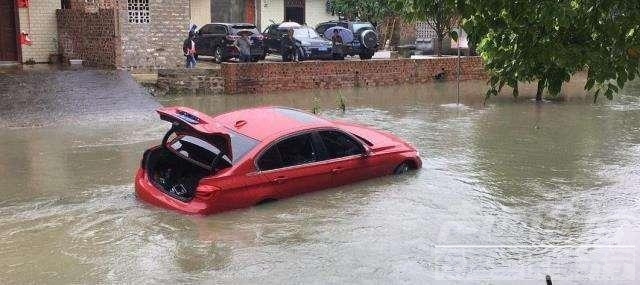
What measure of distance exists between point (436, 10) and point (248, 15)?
32.1 m

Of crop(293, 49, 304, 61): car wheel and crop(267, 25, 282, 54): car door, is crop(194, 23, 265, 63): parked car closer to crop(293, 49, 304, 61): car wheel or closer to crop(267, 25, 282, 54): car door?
crop(293, 49, 304, 61): car wheel

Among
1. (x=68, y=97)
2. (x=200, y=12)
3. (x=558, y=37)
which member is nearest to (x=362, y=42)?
(x=200, y=12)

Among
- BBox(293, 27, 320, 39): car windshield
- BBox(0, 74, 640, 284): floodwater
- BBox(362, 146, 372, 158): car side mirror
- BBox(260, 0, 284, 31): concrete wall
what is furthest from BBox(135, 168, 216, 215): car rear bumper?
BBox(260, 0, 284, 31): concrete wall

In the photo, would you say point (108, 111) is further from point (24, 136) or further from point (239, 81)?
point (239, 81)

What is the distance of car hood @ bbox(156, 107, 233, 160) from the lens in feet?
27.2

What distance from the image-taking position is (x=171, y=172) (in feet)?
29.5

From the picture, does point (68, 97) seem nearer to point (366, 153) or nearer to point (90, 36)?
point (90, 36)

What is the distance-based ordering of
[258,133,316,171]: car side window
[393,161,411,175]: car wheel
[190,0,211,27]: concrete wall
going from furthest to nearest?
[190,0,211,27]: concrete wall < [393,161,411,175]: car wheel < [258,133,316,171]: car side window

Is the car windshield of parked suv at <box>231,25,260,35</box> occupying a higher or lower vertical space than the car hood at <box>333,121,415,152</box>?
higher

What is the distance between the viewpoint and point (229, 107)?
19.2 m

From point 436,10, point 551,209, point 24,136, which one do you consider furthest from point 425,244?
point 24,136

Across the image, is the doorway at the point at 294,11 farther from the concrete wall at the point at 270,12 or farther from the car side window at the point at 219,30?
the car side window at the point at 219,30

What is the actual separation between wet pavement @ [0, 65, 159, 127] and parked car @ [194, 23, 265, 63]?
554 cm

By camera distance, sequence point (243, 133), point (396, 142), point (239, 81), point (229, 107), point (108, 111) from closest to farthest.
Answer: point (243, 133)
point (396, 142)
point (108, 111)
point (229, 107)
point (239, 81)
